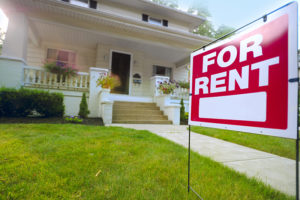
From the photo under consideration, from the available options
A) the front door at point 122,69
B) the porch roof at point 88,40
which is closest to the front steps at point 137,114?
the front door at point 122,69

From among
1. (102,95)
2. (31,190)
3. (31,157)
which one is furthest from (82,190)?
(102,95)

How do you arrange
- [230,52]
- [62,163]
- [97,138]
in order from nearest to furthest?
[230,52]
[62,163]
[97,138]

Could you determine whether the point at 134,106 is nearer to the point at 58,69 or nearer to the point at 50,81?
the point at 58,69

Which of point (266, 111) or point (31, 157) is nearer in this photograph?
point (266, 111)

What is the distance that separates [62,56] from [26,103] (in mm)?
4120

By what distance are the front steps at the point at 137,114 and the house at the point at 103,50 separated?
0.02m

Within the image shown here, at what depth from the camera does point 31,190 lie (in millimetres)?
1286

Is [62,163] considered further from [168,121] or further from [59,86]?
[59,86]

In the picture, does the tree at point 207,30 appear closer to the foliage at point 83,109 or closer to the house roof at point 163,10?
the house roof at point 163,10

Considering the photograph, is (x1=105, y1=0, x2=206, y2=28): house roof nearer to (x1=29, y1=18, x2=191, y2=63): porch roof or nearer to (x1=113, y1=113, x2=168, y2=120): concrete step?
(x1=29, y1=18, x2=191, y2=63): porch roof

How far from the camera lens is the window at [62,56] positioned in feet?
25.3

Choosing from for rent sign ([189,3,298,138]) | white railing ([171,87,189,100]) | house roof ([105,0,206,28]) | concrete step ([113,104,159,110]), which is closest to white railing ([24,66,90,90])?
concrete step ([113,104,159,110])

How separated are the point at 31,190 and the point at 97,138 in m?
1.64

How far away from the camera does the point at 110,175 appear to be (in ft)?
5.12
